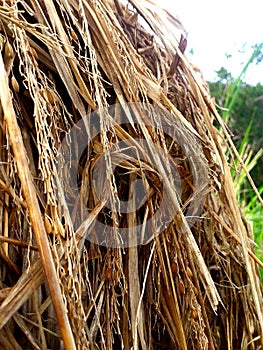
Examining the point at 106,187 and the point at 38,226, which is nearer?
the point at 38,226

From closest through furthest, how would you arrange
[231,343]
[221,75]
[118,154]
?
[118,154] < [231,343] < [221,75]

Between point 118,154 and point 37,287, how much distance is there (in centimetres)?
15

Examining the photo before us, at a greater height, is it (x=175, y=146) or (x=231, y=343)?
(x=175, y=146)

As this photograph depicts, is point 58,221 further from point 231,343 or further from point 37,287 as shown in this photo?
point 231,343

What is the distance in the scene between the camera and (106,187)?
46cm

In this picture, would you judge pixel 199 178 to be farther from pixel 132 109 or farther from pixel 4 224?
pixel 4 224

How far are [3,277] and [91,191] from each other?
4.7 inches

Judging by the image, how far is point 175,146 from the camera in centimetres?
55

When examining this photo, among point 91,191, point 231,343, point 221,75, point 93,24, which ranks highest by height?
point 221,75

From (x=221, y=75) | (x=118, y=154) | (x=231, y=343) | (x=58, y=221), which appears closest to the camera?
(x=58, y=221)

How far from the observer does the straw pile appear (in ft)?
1.35

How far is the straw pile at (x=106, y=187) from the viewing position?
1.35ft

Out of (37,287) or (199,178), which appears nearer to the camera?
(37,287)

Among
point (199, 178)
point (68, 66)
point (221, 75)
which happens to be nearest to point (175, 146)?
point (199, 178)
